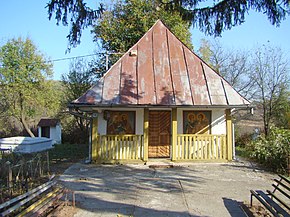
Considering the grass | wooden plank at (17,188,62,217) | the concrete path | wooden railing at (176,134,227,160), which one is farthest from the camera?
wooden railing at (176,134,227,160)

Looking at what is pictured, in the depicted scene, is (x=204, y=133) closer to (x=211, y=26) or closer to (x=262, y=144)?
(x=262, y=144)

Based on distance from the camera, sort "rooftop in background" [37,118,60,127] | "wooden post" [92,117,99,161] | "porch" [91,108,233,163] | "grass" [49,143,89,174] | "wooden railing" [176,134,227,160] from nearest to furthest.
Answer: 1. "grass" [49,143,89,174]
2. "wooden post" [92,117,99,161]
3. "porch" [91,108,233,163]
4. "wooden railing" [176,134,227,160]
5. "rooftop in background" [37,118,60,127]

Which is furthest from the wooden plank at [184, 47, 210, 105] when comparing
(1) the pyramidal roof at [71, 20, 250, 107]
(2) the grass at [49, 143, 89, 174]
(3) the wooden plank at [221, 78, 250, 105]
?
(2) the grass at [49, 143, 89, 174]

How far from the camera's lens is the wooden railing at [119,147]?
12.1m

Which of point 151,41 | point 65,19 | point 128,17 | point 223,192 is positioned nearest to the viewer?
point 65,19

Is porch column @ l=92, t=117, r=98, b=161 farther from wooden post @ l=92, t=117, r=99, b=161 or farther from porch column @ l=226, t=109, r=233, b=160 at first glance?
porch column @ l=226, t=109, r=233, b=160

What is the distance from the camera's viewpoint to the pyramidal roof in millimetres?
11977

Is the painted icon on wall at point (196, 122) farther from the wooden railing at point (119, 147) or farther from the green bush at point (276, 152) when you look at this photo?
the green bush at point (276, 152)

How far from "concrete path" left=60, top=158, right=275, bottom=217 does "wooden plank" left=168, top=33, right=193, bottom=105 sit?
9.45ft

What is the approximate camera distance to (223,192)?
7578 mm

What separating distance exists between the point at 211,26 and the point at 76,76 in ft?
66.0

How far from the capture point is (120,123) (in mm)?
12828

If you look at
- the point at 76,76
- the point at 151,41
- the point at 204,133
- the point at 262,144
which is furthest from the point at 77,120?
the point at 262,144

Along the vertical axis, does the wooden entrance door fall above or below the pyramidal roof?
below
